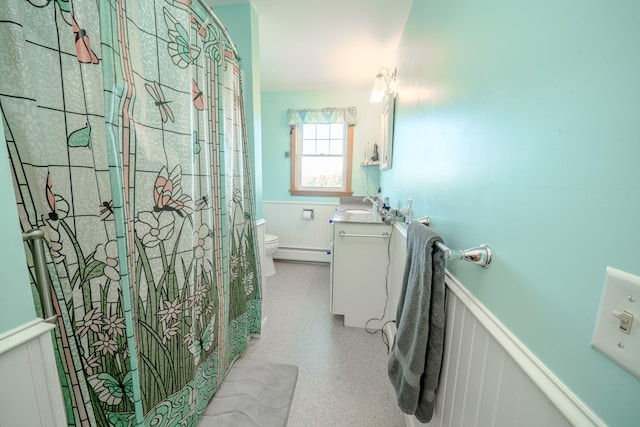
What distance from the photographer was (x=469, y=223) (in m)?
0.73

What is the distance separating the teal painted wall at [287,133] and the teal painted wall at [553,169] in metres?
2.36

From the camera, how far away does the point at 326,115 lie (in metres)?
3.10

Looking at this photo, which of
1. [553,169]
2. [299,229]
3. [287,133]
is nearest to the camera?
[553,169]

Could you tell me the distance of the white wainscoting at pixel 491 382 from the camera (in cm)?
40

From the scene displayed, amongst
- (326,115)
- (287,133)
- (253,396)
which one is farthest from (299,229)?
(253,396)

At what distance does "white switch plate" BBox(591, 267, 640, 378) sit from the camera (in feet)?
0.94

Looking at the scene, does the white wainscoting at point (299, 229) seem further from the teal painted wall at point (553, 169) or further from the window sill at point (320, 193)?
the teal painted wall at point (553, 169)

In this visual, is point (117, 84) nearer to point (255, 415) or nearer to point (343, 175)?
point (255, 415)

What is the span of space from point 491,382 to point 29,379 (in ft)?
3.45

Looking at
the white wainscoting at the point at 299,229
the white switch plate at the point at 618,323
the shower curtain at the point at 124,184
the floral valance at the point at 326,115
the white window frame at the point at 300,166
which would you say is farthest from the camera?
the white wainscoting at the point at 299,229

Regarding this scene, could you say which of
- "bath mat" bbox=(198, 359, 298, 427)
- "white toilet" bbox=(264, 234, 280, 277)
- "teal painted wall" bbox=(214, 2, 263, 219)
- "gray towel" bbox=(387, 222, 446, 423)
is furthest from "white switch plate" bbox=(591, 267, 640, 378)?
"white toilet" bbox=(264, 234, 280, 277)

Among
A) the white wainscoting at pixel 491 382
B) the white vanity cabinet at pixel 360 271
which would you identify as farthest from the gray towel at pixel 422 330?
the white vanity cabinet at pixel 360 271

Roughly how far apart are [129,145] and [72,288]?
0.48m

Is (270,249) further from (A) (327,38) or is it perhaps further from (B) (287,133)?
(A) (327,38)
